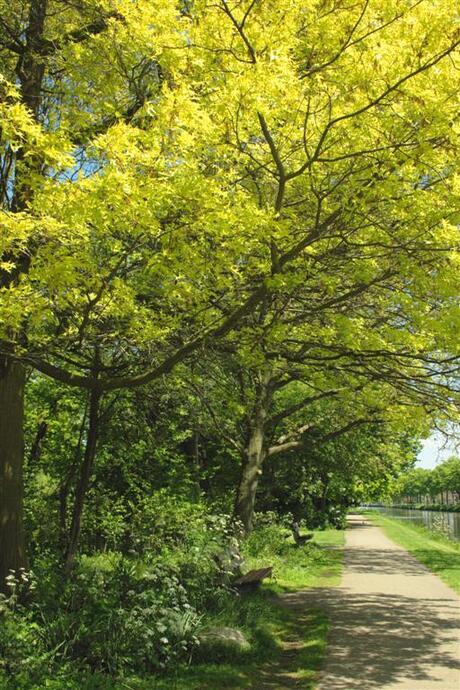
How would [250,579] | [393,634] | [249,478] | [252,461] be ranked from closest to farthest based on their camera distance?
[393,634] < [250,579] < [249,478] < [252,461]

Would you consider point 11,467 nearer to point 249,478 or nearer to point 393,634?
point 393,634

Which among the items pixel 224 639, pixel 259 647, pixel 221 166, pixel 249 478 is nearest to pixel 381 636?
pixel 259 647

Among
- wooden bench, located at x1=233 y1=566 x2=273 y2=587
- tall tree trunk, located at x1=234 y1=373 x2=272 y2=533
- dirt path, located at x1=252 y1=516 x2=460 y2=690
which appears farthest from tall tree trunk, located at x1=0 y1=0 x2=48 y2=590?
tall tree trunk, located at x1=234 y1=373 x2=272 y2=533

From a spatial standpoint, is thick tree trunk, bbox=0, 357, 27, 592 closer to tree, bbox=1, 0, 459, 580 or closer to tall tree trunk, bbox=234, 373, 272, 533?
tree, bbox=1, 0, 459, 580

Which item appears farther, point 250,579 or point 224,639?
point 250,579

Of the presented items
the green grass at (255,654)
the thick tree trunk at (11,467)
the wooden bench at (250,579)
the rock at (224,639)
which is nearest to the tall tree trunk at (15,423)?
the thick tree trunk at (11,467)

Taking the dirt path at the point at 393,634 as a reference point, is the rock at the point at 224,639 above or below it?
above

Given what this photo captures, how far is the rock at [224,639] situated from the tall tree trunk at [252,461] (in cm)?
683

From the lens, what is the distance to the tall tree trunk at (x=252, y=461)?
14.7 metres

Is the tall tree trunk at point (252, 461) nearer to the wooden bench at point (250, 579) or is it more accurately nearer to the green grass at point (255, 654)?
the green grass at point (255, 654)

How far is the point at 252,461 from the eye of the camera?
15.1 metres

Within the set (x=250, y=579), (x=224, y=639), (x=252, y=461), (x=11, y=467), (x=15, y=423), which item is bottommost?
(x=224, y=639)

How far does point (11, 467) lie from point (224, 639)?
3.21 metres

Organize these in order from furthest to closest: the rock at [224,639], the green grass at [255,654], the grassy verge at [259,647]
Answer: the rock at [224,639] → the grassy verge at [259,647] → the green grass at [255,654]
